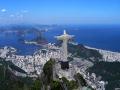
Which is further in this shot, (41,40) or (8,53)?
(41,40)

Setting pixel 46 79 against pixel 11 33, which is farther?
pixel 11 33

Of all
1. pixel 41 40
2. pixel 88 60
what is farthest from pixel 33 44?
pixel 88 60

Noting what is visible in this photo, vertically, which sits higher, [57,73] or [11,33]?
[57,73]

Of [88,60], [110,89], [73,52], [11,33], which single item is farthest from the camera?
[11,33]

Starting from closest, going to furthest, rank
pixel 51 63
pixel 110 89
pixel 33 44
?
pixel 51 63 → pixel 110 89 → pixel 33 44

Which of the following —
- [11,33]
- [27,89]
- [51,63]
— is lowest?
[11,33]

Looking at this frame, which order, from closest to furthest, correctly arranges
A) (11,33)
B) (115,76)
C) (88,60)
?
1. (115,76)
2. (88,60)
3. (11,33)

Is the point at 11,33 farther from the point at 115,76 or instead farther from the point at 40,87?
the point at 40,87

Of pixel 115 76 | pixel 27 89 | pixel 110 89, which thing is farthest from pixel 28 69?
pixel 27 89

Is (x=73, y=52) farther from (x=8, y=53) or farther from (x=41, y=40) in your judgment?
(x=41, y=40)
